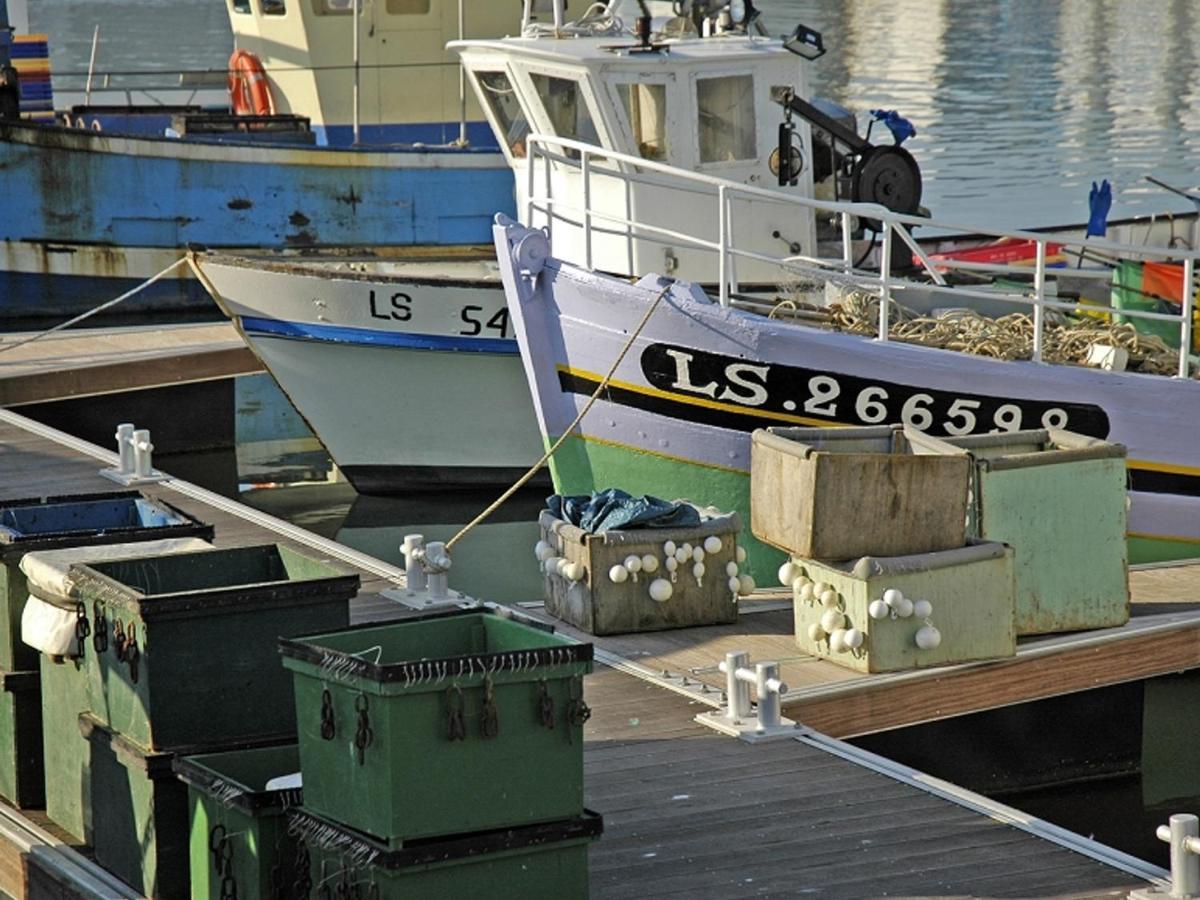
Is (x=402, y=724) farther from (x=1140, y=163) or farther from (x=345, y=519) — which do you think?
(x=1140, y=163)

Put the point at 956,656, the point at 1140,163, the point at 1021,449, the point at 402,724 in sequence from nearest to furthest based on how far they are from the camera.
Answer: the point at 402,724 < the point at 956,656 < the point at 1021,449 < the point at 1140,163

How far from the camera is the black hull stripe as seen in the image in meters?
10.9

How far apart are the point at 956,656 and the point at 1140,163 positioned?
93.4ft

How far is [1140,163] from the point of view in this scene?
35.8 metres

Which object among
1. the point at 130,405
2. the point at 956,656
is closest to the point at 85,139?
the point at 130,405

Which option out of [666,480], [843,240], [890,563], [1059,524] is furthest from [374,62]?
[890,563]

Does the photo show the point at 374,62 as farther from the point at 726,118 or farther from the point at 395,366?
the point at 726,118

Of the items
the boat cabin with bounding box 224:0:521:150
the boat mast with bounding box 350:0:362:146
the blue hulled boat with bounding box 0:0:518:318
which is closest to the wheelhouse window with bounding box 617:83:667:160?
the boat mast with bounding box 350:0:362:146

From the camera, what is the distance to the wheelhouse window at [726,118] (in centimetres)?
1327

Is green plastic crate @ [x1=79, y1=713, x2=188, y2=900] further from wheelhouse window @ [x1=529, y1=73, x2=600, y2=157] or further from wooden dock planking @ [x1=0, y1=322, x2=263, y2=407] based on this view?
wooden dock planking @ [x1=0, y1=322, x2=263, y2=407]

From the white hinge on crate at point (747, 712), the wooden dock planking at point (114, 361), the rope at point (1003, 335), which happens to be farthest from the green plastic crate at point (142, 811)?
the wooden dock planking at point (114, 361)

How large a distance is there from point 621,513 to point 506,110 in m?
5.69

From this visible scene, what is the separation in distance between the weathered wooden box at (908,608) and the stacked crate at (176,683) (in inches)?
103

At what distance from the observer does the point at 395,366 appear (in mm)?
15258
